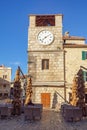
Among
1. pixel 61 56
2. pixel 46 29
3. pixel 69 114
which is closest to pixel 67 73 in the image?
pixel 61 56

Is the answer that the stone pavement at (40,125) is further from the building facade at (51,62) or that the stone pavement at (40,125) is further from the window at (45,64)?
the window at (45,64)

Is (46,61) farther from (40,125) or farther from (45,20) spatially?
(40,125)

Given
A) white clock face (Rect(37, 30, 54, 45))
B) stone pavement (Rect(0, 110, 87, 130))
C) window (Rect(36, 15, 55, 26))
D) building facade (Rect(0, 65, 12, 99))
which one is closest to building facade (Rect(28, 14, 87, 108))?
white clock face (Rect(37, 30, 54, 45))

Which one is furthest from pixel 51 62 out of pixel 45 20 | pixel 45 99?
pixel 45 20

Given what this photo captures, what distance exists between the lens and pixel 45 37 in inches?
1271

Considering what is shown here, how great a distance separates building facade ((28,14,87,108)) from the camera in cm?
3102

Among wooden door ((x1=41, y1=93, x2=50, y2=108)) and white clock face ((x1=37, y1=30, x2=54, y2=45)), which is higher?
white clock face ((x1=37, y1=30, x2=54, y2=45))

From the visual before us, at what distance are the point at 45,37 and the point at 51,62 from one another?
11.1 ft

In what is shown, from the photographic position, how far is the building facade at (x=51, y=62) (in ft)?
102

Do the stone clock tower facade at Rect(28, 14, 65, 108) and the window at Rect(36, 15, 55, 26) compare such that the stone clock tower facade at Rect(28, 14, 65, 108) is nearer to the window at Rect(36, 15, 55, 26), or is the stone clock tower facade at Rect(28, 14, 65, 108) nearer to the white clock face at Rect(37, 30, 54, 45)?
the white clock face at Rect(37, 30, 54, 45)

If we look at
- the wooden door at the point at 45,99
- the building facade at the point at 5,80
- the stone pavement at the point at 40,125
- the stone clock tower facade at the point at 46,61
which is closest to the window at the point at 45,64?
the stone clock tower facade at the point at 46,61

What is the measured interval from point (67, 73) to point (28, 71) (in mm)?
4950

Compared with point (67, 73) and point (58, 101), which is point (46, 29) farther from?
point (58, 101)

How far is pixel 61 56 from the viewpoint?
104ft
